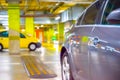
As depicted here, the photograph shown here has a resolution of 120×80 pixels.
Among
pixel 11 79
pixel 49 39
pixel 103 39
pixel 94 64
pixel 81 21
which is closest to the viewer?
pixel 103 39

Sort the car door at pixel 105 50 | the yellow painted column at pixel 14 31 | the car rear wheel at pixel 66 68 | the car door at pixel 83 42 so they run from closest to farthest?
the car door at pixel 105 50 → the car door at pixel 83 42 → the car rear wheel at pixel 66 68 → the yellow painted column at pixel 14 31

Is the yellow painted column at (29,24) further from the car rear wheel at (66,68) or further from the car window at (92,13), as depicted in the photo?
the car window at (92,13)

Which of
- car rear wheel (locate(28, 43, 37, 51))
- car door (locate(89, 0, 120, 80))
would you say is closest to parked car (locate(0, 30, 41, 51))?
car rear wheel (locate(28, 43, 37, 51))

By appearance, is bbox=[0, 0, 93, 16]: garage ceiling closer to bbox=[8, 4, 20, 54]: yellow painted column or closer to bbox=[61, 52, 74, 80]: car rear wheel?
bbox=[8, 4, 20, 54]: yellow painted column

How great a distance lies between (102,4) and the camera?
154 inches

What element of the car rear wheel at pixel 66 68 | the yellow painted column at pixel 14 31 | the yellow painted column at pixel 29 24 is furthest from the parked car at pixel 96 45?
the yellow painted column at pixel 29 24

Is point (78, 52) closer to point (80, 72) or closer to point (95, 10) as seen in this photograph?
point (80, 72)

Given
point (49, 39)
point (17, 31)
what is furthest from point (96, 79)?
point (49, 39)

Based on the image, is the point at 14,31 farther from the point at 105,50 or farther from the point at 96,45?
the point at 105,50

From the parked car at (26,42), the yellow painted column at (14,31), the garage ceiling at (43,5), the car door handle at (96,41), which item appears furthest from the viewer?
the garage ceiling at (43,5)

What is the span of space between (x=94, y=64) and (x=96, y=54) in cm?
14

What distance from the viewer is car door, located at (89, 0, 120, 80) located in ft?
9.99

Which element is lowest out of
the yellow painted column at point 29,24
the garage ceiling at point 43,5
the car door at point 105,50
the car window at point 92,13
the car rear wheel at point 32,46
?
the car rear wheel at point 32,46

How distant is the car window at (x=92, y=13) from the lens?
412 centimetres
